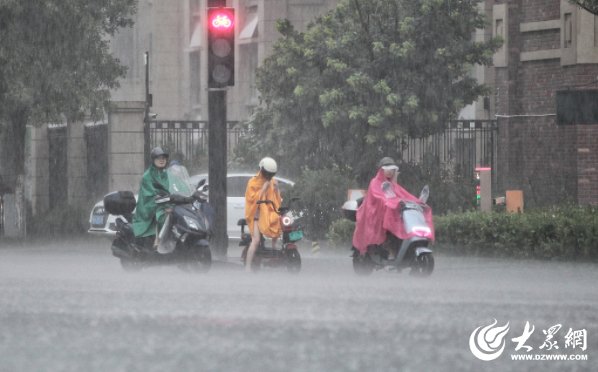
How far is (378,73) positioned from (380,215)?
13349 millimetres

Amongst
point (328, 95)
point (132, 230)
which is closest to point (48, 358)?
point (132, 230)

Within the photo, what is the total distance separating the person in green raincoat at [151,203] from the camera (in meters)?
20.1

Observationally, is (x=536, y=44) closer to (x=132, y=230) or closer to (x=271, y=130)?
(x=271, y=130)

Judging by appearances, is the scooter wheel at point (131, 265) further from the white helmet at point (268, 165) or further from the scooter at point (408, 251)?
the scooter at point (408, 251)

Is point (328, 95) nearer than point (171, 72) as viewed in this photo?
Yes

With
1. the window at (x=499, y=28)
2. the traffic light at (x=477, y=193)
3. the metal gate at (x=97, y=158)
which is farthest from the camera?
the metal gate at (x=97, y=158)

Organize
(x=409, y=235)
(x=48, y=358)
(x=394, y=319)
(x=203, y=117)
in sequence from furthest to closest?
1. (x=203, y=117)
2. (x=409, y=235)
3. (x=394, y=319)
4. (x=48, y=358)

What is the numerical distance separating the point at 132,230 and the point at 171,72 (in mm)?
34118

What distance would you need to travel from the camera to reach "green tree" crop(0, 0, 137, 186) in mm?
31734

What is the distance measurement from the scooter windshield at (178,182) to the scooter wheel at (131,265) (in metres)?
1.08

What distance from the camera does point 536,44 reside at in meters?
33.7

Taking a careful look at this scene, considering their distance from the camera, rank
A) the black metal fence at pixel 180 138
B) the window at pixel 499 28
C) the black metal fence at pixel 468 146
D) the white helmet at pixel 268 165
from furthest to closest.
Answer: the black metal fence at pixel 180 138, the black metal fence at pixel 468 146, the window at pixel 499 28, the white helmet at pixel 268 165

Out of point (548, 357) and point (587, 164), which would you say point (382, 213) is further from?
point (587, 164)

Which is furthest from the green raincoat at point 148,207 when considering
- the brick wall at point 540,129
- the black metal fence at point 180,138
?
the black metal fence at point 180,138
